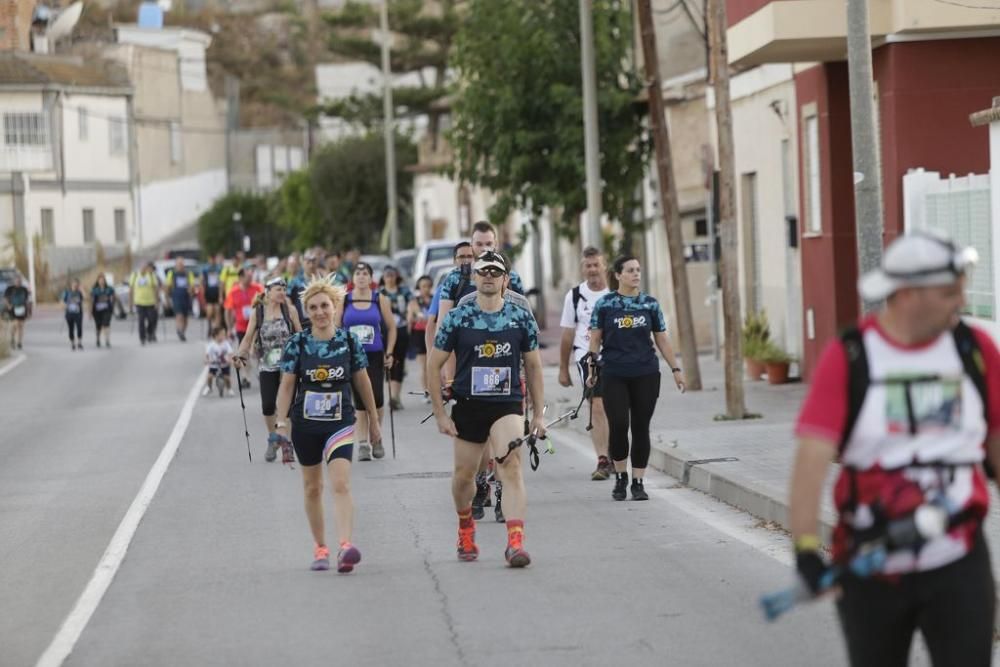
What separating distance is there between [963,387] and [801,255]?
18704mm

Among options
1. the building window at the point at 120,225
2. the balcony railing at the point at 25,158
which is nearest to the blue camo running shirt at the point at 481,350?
the balcony railing at the point at 25,158

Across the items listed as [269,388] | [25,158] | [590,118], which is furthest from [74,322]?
[25,158]

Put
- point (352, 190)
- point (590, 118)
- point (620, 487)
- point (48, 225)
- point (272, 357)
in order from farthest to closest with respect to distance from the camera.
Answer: point (48, 225)
point (352, 190)
point (590, 118)
point (272, 357)
point (620, 487)

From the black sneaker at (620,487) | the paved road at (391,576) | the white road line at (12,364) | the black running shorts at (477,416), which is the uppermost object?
the white road line at (12,364)

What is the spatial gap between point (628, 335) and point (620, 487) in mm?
1153

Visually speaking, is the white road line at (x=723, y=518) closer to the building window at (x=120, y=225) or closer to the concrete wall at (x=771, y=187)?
the concrete wall at (x=771, y=187)

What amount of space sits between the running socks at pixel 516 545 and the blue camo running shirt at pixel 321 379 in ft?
3.60

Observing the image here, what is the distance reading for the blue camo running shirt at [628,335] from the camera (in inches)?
535

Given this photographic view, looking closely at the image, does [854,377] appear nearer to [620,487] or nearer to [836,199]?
[620,487]

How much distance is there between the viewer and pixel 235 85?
320 feet

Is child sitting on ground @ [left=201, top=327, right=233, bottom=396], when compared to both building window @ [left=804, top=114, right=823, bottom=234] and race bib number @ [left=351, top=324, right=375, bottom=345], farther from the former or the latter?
race bib number @ [left=351, top=324, right=375, bottom=345]

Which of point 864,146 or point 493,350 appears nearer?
point 493,350

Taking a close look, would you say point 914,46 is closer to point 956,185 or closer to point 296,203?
point 956,185

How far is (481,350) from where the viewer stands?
1066cm
